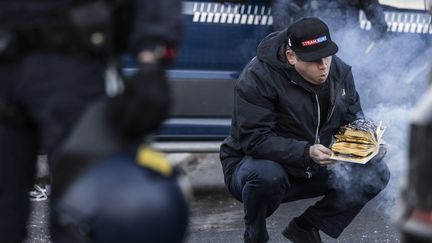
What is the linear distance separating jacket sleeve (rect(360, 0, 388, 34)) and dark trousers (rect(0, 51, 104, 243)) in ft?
11.8

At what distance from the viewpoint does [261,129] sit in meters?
4.71

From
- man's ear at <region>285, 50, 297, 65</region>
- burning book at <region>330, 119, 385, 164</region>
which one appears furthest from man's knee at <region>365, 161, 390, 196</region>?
man's ear at <region>285, 50, 297, 65</region>

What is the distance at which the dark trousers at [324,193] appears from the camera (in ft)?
15.6

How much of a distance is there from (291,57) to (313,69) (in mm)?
126

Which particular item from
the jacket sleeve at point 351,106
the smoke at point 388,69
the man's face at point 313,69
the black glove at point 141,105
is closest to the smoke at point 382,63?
the smoke at point 388,69

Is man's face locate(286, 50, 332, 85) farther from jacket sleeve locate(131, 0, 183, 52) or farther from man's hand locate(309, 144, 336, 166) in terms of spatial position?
jacket sleeve locate(131, 0, 183, 52)

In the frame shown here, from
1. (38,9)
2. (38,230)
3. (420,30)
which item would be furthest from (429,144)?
(420,30)

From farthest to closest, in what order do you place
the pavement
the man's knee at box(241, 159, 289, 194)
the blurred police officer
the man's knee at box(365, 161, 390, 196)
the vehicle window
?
1. the vehicle window
2. the pavement
3. the man's knee at box(365, 161, 390, 196)
4. the man's knee at box(241, 159, 289, 194)
5. the blurred police officer

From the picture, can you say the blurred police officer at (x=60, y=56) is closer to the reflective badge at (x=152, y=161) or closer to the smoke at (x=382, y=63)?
the reflective badge at (x=152, y=161)

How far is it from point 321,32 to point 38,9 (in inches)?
84.2

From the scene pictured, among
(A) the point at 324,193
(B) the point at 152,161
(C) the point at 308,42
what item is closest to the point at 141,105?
(B) the point at 152,161

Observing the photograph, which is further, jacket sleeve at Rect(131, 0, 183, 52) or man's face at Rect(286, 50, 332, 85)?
man's face at Rect(286, 50, 332, 85)

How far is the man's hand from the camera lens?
4652 mm

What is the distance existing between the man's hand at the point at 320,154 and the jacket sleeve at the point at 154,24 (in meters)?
1.81
